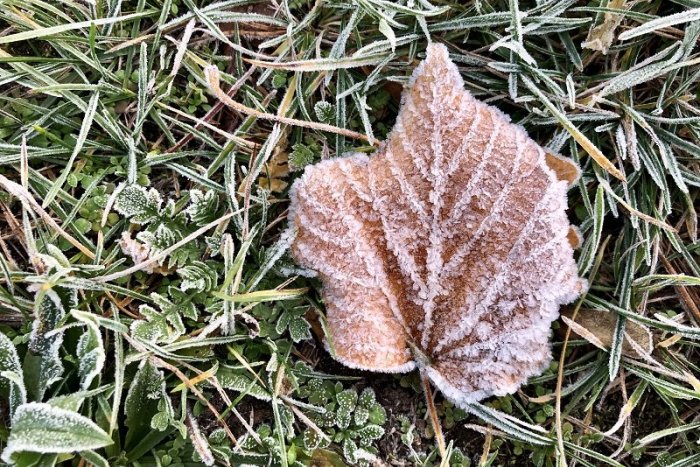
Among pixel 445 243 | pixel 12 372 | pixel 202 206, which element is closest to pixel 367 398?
pixel 445 243

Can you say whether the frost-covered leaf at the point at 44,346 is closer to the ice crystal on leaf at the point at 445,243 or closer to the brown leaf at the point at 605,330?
the ice crystal on leaf at the point at 445,243

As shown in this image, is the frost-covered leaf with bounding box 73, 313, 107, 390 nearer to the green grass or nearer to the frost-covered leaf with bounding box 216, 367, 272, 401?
the green grass

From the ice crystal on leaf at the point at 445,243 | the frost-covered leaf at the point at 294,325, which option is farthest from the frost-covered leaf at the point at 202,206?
the frost-covered leaf at the point at 294,325

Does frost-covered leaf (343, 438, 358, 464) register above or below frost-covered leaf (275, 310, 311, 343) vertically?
below

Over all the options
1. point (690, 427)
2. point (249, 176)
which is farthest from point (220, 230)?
point (690, 427)

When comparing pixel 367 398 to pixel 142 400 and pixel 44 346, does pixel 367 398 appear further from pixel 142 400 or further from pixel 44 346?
pixel 44 346

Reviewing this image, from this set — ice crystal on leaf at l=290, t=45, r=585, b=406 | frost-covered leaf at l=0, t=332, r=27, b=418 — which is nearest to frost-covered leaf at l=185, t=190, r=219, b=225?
ice crystal on leaf at l=290, t=45, r=585, b=406

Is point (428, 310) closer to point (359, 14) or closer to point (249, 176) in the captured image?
point (249, 176)
